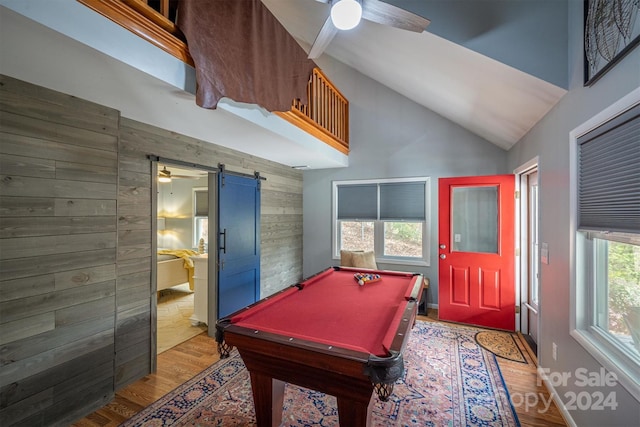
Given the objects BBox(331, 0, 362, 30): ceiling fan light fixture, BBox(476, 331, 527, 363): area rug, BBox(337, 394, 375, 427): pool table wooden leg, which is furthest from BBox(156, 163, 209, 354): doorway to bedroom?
BBox(476, 331, 527, 363): area rug

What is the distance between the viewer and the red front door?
11.0 ft

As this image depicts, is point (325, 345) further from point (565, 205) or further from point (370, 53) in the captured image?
point (370, 53)

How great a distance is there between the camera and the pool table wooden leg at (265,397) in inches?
65.8

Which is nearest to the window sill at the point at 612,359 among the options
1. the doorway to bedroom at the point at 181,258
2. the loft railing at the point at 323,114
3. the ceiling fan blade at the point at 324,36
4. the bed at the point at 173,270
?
the ceiling fan blade at the point at 324,36

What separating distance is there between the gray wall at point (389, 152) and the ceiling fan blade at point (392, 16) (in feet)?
8.80

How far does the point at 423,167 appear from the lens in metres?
4.27

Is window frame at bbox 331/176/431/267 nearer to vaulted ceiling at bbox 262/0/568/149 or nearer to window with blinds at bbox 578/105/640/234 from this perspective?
vaulted ceiling at bbox 262/0/568/149

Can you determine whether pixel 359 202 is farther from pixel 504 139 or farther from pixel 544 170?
pixel 544 170

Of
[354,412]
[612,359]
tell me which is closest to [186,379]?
[354,412]

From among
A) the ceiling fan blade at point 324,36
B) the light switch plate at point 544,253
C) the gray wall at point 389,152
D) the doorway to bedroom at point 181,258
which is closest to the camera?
the ceiling fan blade at point 324,36

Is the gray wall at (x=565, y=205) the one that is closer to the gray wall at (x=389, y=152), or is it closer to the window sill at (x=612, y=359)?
the window sill at (x=612, y=359)

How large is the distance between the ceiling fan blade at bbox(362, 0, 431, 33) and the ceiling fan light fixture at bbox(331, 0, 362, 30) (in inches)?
2.7

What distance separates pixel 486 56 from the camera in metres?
1.92

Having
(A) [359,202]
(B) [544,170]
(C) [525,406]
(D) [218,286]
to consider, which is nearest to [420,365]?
(C) [525,406]
